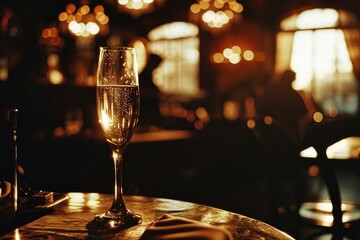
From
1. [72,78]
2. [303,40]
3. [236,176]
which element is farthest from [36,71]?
[303,40]

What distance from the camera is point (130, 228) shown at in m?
0.73

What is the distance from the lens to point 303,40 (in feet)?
38.0

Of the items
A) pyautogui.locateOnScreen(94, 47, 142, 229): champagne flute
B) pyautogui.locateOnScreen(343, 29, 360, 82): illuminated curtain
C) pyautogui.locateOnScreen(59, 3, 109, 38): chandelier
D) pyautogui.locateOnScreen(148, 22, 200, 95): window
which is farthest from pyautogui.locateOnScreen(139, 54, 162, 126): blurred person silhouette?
pyautogui.locateOnScreen(148, 22, 200, 95): window

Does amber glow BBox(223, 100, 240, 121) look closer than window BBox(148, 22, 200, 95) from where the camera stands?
Yes

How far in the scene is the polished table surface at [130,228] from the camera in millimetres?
693

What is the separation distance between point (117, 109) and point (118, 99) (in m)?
0.02

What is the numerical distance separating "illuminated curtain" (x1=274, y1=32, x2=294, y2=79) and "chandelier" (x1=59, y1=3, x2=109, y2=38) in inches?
159

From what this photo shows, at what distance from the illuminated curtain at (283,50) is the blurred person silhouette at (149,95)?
4905mm

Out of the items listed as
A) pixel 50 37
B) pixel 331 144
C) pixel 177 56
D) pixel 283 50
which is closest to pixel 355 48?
pixel 283 50

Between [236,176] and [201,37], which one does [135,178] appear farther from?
[201,37]

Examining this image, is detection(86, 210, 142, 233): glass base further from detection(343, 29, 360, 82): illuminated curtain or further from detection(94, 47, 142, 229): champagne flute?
detection(343, 29, 360, 82): illuminated curtain

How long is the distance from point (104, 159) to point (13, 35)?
5.47 meters

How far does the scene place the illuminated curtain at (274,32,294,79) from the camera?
11195 millimetres

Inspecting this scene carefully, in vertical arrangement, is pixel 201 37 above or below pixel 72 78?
above
